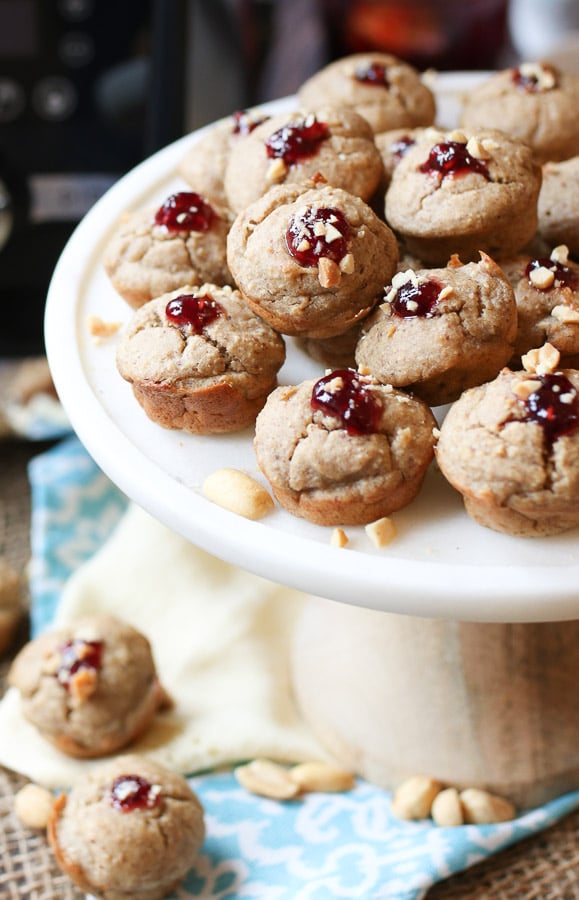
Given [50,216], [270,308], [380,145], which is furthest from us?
[50,216]

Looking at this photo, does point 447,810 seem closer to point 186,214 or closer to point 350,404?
point 350,404

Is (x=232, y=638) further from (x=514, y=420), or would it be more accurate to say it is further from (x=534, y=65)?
(x=534, y=65)

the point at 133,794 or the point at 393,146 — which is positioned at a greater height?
the point at 393,146

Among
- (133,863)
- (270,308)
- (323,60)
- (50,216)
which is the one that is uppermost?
(270,308)

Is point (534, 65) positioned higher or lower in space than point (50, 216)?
higher

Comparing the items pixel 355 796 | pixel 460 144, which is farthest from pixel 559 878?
pixel 460 144

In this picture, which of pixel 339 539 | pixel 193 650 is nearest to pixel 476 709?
pixel 193 650

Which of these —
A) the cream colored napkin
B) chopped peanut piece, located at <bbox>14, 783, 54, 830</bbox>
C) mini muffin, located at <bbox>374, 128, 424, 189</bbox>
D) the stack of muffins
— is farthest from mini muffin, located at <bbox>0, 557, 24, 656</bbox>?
mini muffin, located at <bbox>374, 128, 424, 189</bbox>

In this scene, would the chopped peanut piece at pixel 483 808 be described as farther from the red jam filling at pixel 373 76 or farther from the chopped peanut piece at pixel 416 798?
the red jam filling at pixel 373 76
